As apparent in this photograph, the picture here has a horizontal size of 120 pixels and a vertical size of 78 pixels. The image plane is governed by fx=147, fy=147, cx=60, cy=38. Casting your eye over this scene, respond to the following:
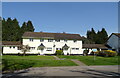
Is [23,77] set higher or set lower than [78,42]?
lower

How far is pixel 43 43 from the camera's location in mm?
38250

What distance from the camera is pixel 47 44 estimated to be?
38.5 m

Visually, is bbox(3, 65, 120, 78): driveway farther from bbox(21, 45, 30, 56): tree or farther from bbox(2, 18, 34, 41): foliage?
bbox(2, 18, 34, 41): foliage

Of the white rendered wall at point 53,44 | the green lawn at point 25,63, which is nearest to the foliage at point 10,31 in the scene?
the white rendered wall at point 53,44

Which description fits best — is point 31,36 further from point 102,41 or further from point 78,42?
point 102,41

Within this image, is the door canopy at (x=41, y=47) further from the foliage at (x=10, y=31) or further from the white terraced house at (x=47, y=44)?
the foliage at (x=10, y=31)

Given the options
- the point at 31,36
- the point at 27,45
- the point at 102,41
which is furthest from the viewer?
the point at 102,41

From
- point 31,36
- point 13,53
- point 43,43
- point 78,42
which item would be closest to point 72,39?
point 78,42

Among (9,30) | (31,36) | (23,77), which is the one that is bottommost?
(23,77)

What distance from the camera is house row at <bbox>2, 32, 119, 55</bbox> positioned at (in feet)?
121

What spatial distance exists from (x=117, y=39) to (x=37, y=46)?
23.0m

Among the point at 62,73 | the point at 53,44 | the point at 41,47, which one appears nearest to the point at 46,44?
the point at 41,47

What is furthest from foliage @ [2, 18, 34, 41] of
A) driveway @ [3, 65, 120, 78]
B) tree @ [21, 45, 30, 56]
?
driveway @ [3, 65, 120, 78]

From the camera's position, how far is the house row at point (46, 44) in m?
36.9
